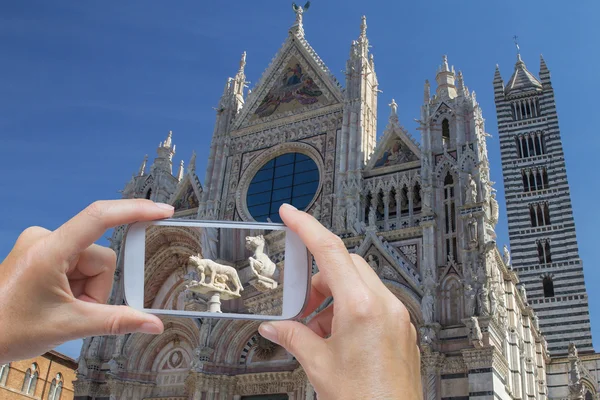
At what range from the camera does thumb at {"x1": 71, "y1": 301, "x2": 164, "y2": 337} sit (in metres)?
1.98

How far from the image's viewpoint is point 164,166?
25.9m

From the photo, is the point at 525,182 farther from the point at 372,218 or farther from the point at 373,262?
the point at 373,262

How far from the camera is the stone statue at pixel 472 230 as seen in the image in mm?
16203

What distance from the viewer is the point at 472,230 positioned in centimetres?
1644

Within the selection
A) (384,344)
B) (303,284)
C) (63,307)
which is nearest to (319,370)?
(384,344)

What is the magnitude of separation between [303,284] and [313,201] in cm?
1882

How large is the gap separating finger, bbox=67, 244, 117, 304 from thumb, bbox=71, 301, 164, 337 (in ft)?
0.51

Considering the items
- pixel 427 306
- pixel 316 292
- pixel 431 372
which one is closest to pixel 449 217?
pixel 427 306

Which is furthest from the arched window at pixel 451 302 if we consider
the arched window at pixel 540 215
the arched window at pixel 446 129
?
the arched window at pixel 540 215

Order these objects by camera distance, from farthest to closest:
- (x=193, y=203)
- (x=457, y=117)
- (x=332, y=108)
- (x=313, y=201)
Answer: (x=193, y=203), (x=332, y=108), (x=313, y=201), (x=457, y=117)

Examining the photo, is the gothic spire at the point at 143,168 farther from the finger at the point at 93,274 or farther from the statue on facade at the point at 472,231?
the finger at the point at 93,274

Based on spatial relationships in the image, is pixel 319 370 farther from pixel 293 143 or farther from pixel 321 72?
pixel 321 72

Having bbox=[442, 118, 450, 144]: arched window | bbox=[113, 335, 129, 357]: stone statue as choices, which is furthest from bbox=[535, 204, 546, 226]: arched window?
bbox=[113, 335, 129, 357]: stone statue

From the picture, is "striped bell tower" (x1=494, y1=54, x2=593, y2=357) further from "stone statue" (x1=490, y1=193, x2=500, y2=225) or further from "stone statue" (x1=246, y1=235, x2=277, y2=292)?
"stone statue" (x1=246, y1=235, x2=277, y2=292)
